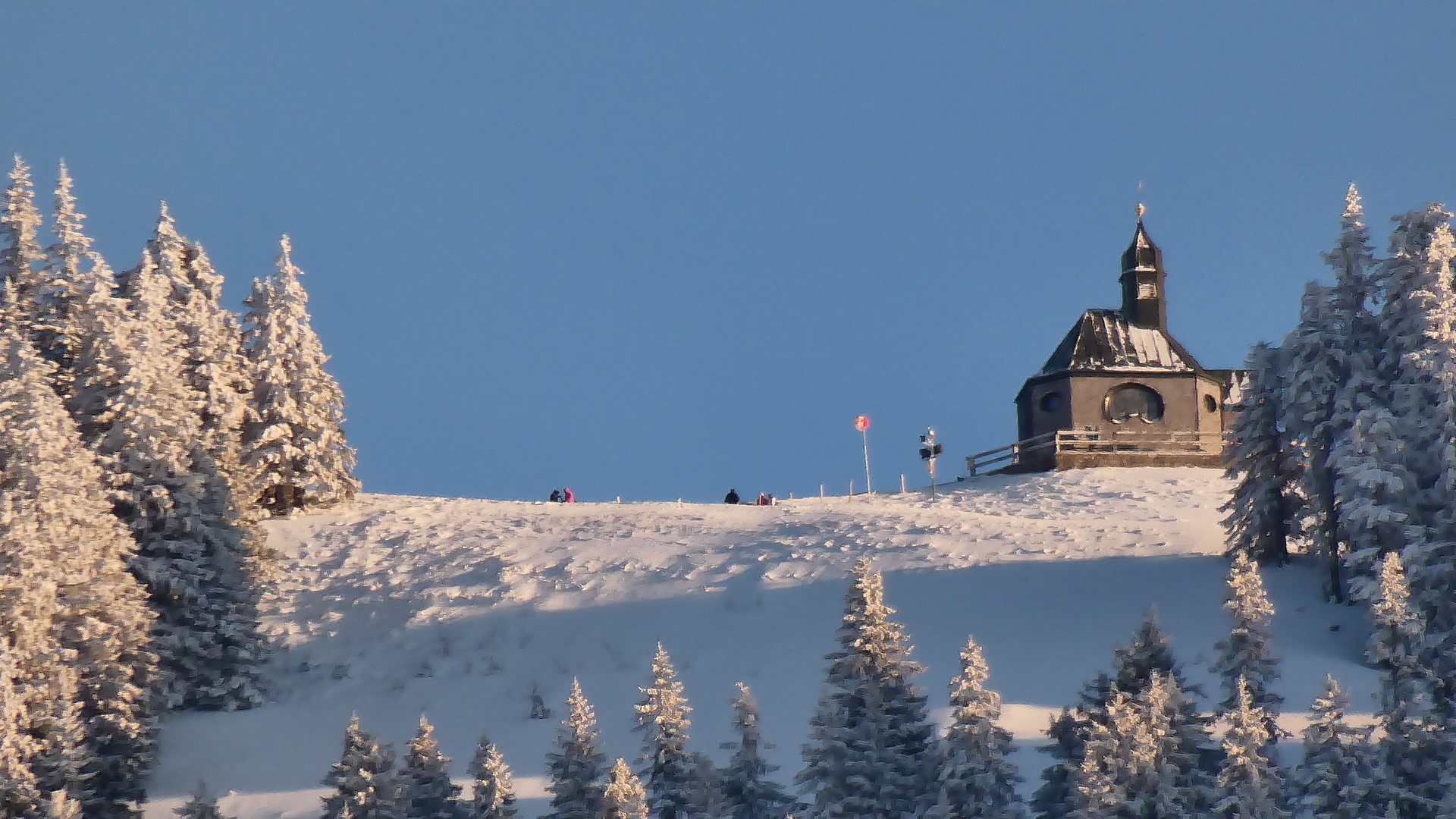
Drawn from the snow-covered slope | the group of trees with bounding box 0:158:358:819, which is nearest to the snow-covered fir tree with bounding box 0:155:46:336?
the group of trees with bounding box 0:158:358:819

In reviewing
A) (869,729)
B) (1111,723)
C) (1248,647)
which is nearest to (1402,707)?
(1248,647)

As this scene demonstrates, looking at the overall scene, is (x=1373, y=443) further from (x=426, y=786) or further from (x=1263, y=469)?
(x=426, y=786)

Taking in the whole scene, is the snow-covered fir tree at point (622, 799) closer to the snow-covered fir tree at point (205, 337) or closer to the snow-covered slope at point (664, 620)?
the snow-covered slope at point (664, 620)

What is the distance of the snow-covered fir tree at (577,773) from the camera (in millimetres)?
24031

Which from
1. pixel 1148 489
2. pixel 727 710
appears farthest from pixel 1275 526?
pixel 1148 489

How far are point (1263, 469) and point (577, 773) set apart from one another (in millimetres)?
18492

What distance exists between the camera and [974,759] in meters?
23.1

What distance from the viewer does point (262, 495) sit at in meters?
44.6

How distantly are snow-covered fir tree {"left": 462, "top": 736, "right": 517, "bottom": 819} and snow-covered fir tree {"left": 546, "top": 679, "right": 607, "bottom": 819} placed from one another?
0.71m

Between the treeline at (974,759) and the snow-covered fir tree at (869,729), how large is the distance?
1.1 inches

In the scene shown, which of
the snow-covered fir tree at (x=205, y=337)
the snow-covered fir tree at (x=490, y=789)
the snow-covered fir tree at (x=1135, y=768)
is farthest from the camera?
the snow-covered fir tree at (x=205, y=337)

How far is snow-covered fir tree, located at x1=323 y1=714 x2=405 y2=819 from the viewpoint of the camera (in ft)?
79.8

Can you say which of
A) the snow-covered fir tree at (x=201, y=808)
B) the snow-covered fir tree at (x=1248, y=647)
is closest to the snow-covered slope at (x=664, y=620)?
the snow-covered fir tree at (x=201, y=808)

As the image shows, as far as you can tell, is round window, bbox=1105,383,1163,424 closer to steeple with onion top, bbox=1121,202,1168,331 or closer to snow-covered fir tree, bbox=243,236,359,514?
steeple with onion top, bbox=1121,202,1168,331
